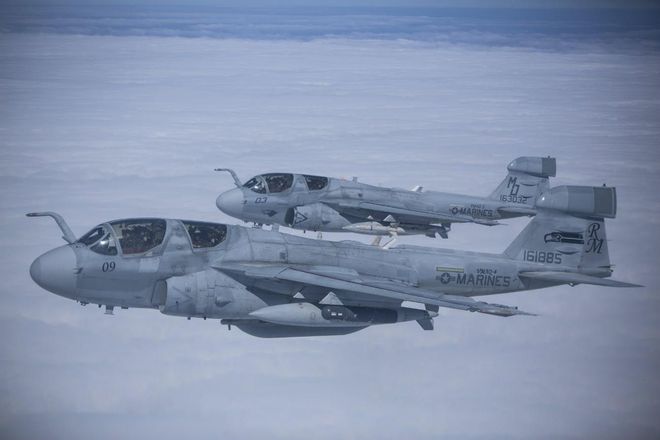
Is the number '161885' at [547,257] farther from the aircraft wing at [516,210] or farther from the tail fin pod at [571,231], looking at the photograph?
the aircraft wing at [516,210]

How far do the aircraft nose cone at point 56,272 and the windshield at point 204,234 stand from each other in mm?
2267

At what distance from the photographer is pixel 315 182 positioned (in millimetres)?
26016

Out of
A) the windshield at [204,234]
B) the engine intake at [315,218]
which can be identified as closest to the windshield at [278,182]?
the engine intake at [315,218]

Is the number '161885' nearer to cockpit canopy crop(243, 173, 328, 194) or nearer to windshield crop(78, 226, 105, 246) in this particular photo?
cockpit canopy crop(243, 173, 328, 194)

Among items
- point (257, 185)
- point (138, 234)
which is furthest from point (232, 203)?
point (138, 234)

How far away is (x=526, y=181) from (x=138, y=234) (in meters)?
13.9

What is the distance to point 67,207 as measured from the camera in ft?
93.6

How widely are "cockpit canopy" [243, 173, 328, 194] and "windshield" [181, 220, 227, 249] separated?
24.8 ft

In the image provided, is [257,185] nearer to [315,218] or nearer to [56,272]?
[315,218]

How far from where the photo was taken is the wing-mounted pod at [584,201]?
1928 centimetres

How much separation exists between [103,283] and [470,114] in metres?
39.1

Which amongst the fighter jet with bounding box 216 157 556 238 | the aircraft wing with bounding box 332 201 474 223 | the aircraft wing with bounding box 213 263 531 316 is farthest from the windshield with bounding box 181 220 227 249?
the aircraft wing with bounding box 332 201 474 223

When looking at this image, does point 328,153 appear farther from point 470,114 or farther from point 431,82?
point 431,82

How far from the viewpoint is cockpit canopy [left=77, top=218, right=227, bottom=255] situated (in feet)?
56.6
